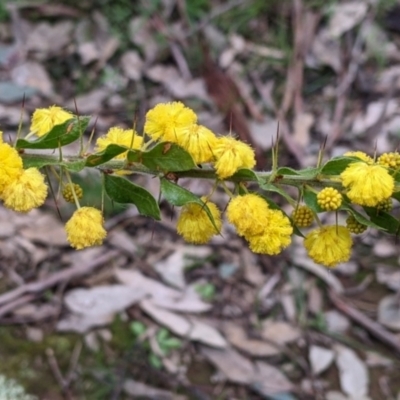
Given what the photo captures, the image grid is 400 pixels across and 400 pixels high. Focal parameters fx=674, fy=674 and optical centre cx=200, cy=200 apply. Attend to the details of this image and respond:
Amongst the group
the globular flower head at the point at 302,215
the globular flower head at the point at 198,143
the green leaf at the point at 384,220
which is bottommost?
the globular flower head at the point at 302,215

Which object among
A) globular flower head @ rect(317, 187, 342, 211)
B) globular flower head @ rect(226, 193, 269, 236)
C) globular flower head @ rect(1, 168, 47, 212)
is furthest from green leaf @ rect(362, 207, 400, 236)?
globular flower head @ rect(1, 168, 47, 212)

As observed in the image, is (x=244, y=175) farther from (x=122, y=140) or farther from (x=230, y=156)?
(x=122, y=140)

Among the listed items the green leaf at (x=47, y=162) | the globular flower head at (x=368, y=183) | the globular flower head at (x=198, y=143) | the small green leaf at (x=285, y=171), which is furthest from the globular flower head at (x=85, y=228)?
the globular flower head at (x=368, y=183)

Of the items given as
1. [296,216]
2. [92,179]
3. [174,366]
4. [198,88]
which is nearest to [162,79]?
[198,88]

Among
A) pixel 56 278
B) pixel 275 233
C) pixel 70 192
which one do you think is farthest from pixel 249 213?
pixel 56 278

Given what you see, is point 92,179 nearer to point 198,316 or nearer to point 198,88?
point 198,316

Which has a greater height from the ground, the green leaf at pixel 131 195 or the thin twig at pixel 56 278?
the green leaf at pixel 131 195

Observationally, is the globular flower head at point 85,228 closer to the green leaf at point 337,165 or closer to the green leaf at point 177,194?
the green leaf at point 177,194

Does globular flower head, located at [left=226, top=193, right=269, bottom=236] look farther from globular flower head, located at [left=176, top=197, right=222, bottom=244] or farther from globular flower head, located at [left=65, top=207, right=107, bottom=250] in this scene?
globular flower head, located at [left=65, top=207, right=107, bottom=250]
